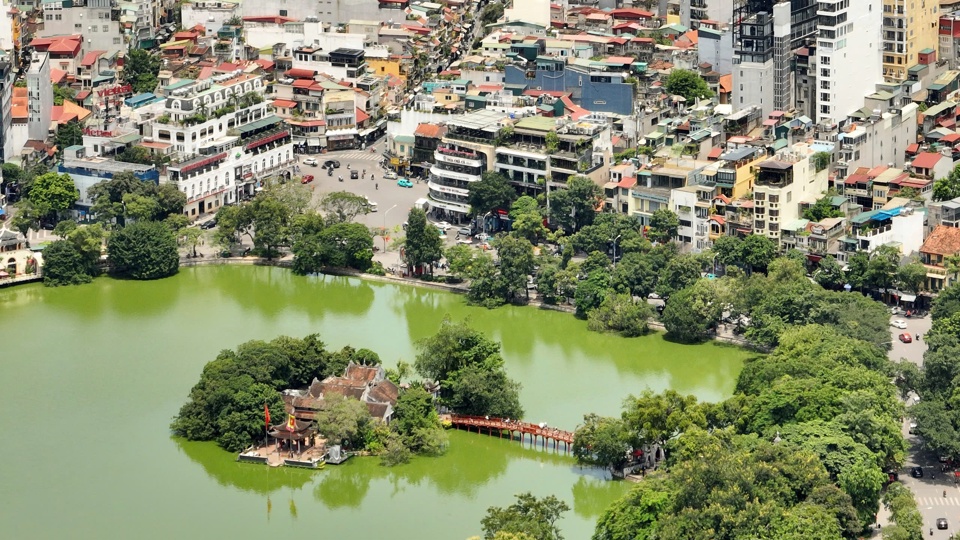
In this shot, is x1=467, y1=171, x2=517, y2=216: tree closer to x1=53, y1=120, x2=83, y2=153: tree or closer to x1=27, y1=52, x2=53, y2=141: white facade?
Result: x1=53, y1=120, x2=83, y2=153: tree

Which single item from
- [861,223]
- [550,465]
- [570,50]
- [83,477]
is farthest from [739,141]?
[83,477]

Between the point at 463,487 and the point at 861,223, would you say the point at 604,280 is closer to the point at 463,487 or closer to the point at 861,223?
the point at 861,223

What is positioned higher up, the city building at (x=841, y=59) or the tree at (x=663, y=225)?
the city building at (x=841, y=59)

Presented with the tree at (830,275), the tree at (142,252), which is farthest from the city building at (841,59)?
the tree at (142,252)

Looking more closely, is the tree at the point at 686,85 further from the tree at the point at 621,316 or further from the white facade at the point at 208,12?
the white facade at the point at 208,12

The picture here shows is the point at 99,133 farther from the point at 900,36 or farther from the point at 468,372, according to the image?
the point at 900,36
